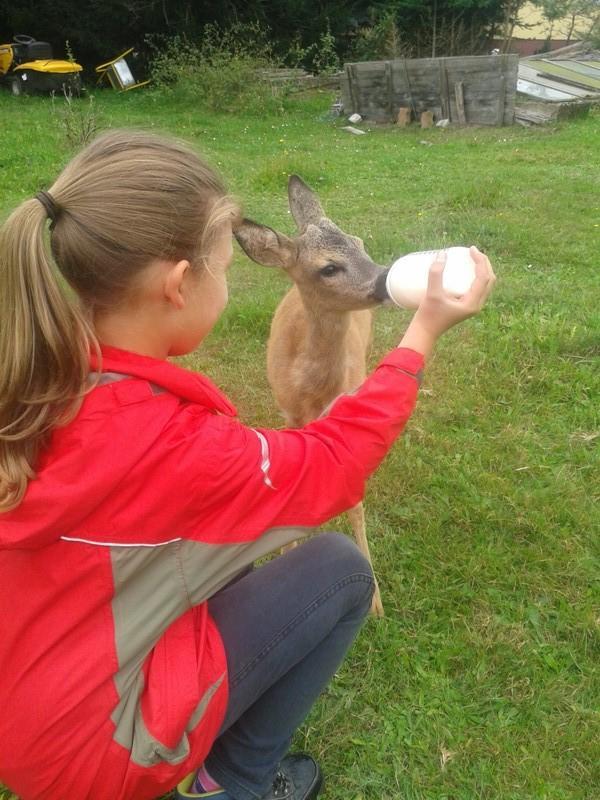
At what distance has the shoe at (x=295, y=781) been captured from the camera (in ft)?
7.22

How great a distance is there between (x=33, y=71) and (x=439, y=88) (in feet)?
33.0

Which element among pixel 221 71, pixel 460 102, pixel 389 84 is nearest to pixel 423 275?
pixel 460 102

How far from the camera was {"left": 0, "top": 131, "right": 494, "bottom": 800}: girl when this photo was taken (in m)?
1.44

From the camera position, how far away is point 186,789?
82.4 inches

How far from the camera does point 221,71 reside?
1638 centimetres

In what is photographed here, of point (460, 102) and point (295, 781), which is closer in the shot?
point (295, 781)

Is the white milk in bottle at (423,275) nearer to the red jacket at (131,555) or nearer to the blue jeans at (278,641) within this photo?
the red jacket at (131,555)

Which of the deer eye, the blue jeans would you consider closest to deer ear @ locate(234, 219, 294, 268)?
the deer eye

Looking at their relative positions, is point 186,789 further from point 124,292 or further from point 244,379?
point 244,379

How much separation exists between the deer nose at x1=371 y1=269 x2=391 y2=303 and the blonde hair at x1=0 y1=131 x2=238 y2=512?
1.28 meters

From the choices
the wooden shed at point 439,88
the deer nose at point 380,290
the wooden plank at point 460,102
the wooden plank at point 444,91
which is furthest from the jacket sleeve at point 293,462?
the wooden plank at point 444,91

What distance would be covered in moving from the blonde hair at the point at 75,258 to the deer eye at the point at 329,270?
1.47 metres

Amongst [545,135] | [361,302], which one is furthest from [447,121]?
[361,302]

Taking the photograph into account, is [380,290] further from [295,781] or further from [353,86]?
[353,86]
